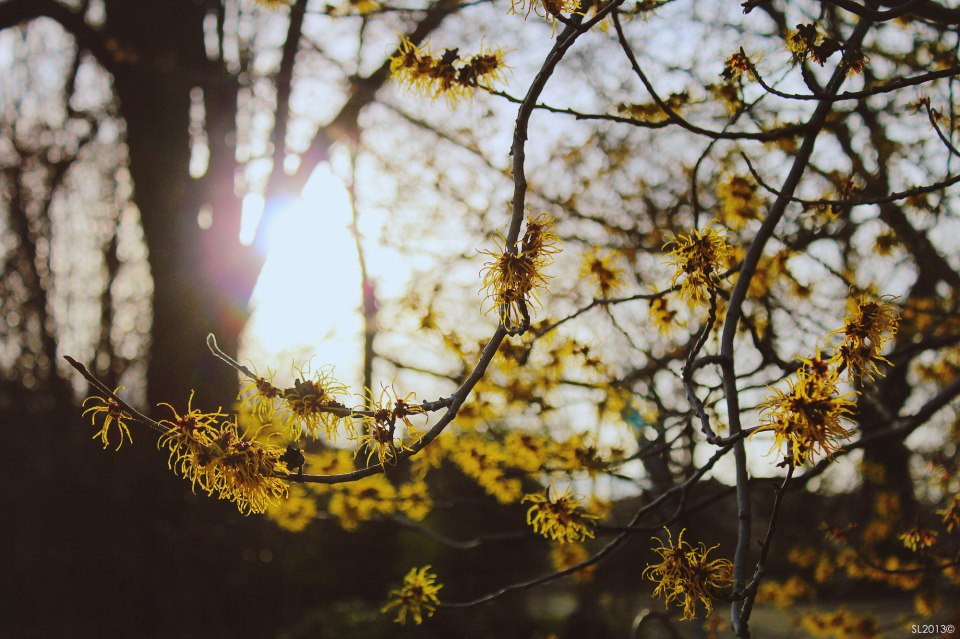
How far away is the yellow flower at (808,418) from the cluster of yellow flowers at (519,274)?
66cm

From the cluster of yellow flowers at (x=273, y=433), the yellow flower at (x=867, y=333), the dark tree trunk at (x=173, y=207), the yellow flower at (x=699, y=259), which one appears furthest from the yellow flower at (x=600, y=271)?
the dark tree trunk at (x=173, y=207)

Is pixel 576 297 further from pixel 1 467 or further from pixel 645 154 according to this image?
pixel 1 467

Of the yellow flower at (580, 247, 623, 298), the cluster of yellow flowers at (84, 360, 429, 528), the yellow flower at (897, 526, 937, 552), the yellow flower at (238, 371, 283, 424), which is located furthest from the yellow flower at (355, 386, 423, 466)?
the yellow flower at (897, 526, 937, 552)

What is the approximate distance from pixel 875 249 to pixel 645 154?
7.36ft

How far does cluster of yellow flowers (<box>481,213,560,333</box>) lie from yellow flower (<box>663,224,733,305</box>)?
45 cm

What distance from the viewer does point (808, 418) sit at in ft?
5.20

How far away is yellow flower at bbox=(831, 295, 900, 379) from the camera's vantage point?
1848 mm

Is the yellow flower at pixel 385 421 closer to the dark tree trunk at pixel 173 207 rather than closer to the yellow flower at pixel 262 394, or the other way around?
the yellow flower at pixel 262 394

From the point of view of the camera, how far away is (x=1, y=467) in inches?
462

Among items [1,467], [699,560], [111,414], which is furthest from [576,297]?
[1,467]

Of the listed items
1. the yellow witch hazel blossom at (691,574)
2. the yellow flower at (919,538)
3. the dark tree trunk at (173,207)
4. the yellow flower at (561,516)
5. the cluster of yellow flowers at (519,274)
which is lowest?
the yellow witch hazel blossom at (691,574)

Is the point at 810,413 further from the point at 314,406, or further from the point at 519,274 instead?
the point at 314,406

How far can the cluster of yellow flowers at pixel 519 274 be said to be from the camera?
178 centimetres

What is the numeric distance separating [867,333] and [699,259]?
51 cm
